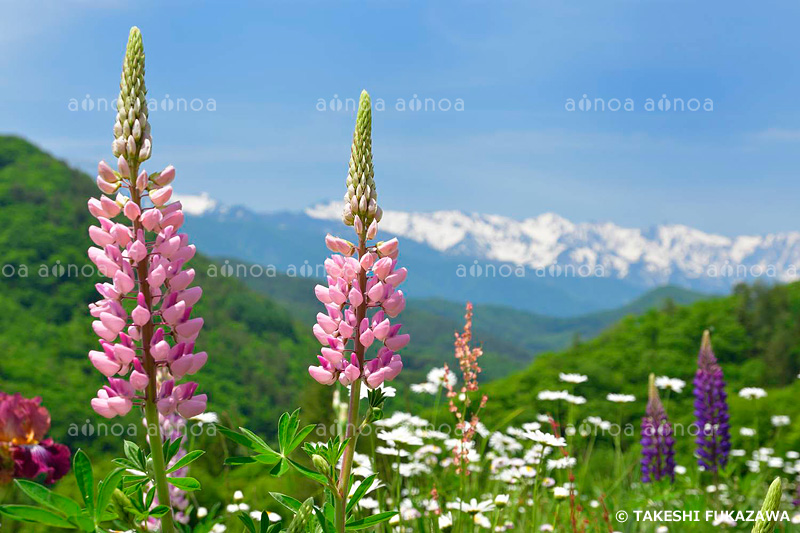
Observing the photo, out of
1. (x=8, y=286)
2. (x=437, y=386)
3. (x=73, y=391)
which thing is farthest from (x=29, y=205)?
(x=437, y=386)

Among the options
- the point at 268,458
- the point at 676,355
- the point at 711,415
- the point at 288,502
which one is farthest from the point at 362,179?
the point at 676,355

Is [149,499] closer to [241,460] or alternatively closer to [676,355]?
[241,460]

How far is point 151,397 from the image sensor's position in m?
2.29

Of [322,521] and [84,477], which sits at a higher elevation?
[84,477]

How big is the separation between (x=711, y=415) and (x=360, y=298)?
648cm

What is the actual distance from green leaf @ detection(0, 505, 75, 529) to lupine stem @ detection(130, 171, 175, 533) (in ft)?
1.21

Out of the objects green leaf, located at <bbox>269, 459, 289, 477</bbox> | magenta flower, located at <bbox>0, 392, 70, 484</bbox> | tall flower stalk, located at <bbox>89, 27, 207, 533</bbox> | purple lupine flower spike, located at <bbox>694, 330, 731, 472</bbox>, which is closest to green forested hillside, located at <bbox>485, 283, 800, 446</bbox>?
purple lupine flower spike, located at <bbox>694, 330, 731, 472</bbox>

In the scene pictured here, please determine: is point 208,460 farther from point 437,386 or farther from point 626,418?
point 626,418

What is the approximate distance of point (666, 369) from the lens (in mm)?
29125

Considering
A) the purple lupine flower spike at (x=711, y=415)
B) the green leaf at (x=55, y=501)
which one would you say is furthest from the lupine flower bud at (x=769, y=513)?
the purple lupine flower spike at (x=711, y=415)

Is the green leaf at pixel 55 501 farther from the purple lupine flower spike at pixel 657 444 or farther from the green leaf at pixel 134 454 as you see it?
the purple lupine flower spike at pixel 657 444

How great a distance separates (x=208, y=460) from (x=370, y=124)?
33.6ft

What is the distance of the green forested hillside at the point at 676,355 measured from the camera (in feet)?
89.4

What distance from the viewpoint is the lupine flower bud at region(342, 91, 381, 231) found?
2494 millimetres
